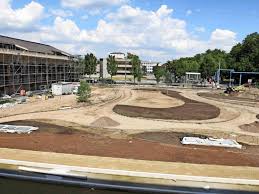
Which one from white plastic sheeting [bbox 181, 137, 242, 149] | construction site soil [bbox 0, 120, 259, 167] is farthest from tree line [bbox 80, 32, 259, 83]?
construction site soil [bbox 0, 120, 259, 167]

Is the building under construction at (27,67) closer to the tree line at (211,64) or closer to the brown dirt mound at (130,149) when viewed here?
the tree line at (211,64)

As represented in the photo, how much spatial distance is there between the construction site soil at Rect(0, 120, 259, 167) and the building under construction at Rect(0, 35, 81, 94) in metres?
28.2

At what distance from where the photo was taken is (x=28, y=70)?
62.5 meters

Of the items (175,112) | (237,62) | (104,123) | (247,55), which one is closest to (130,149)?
(104,123)

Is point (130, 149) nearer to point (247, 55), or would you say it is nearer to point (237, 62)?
point (247, 55)

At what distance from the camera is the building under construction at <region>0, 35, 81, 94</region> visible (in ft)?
182

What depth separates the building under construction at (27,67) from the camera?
55625 millimetres

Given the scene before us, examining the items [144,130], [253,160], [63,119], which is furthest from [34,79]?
[253,160]

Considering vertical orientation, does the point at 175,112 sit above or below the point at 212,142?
above

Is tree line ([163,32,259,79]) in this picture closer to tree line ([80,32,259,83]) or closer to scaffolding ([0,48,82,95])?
tree line ([80,32,259,83])

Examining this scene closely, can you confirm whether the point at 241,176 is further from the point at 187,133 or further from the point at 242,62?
the point at 242,62

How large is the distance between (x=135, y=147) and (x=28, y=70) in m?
42.3

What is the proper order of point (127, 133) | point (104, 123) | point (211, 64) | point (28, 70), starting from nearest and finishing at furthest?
point (127, 133)
point (104, 123)
point (28, 70)
point (211, 64)

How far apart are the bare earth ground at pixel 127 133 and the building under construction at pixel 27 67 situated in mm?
10516
